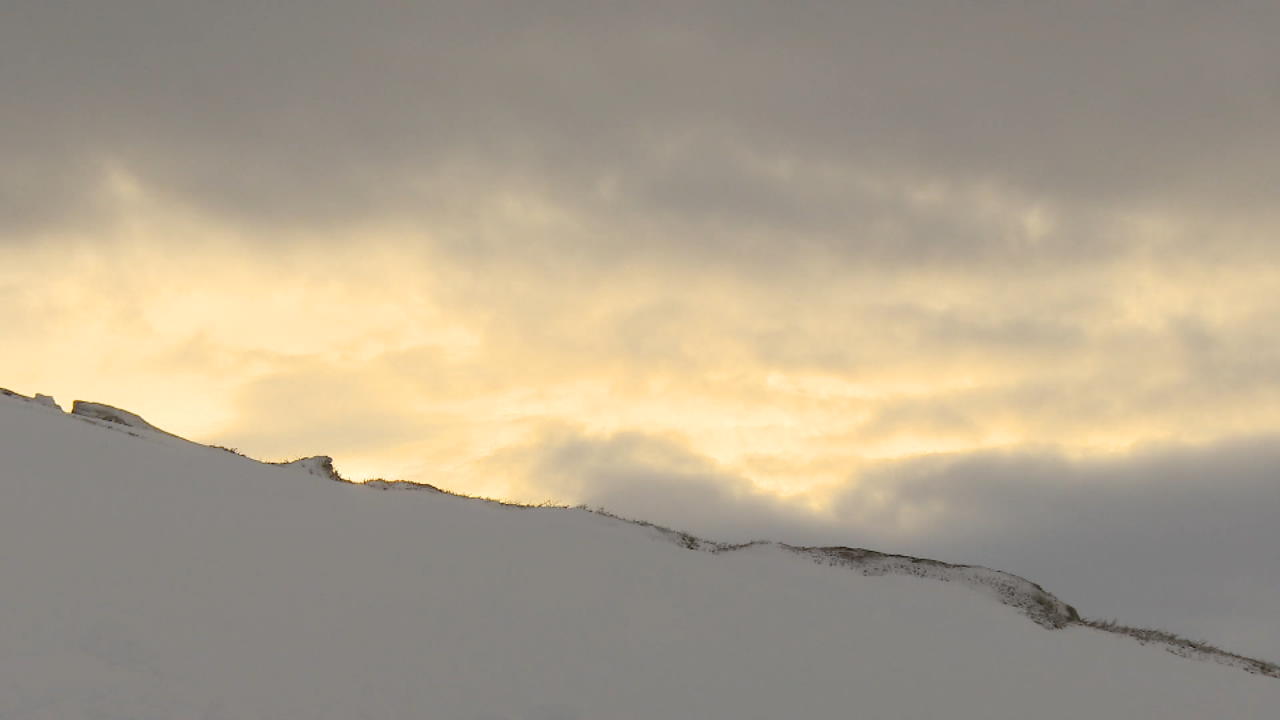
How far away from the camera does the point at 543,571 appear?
115 ft

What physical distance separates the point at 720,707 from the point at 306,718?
A: 34.8 feet

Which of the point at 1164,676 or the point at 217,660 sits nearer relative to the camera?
the point at 217,660

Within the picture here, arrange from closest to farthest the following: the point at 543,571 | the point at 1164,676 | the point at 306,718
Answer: the point at 306,718 → the point at 543,571 → the point at 1164,676

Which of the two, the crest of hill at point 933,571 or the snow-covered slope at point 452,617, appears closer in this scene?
the snow-covered slope at point 452,617

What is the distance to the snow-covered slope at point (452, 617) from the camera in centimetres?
2559

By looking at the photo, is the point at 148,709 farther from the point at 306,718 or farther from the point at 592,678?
the point at 592,678

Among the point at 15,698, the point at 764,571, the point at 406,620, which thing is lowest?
the point at 15,698

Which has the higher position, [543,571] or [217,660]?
[543,571]

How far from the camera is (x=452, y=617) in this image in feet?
102

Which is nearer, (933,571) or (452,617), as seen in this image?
(452,617)

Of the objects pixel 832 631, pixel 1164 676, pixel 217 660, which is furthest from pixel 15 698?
pixel 1164 676

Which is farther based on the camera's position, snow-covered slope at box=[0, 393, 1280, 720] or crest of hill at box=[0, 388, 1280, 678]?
crest of hill at box=[0, 388, 1280, 678]

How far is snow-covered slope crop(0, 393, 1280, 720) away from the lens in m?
25.6

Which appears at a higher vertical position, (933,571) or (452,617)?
(933,571)
